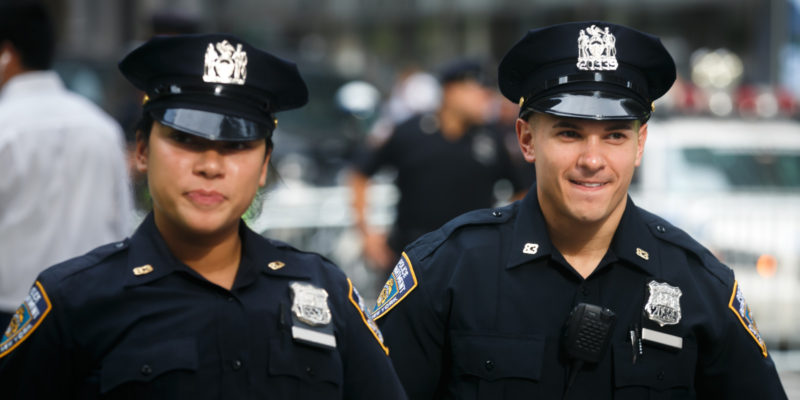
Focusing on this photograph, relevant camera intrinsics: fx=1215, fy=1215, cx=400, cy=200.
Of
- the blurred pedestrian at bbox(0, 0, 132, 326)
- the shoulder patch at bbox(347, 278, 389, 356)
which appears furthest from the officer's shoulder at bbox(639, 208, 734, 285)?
the blurred pedestrian at bbox(0, 0, 132, 326)

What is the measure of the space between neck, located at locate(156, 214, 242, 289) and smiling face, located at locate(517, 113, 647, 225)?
95cm

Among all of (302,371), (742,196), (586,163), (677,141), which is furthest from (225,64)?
(677,141)

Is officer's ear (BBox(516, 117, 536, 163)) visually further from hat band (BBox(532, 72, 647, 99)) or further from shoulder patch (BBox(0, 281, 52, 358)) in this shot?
shoulder patch (BBox(0, 281, 52, 358))

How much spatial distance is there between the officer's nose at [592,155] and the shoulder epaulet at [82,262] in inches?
50.6

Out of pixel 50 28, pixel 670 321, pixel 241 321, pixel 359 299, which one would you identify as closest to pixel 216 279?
pixel 241 321

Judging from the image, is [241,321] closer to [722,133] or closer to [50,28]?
[50,28]

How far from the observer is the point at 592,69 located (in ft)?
11.7

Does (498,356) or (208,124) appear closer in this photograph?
(208,124)

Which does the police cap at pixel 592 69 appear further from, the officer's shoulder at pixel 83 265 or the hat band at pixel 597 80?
the officer's shoulder at pixel 83 265

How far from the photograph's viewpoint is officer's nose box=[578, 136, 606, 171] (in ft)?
A: 11.2

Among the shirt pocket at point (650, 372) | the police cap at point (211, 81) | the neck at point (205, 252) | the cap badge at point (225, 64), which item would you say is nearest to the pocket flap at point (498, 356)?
the shirt pocket at point (650, 372)

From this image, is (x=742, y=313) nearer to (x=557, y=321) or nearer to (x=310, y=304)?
(x=557, y=321)

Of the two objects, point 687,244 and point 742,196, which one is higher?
point 687,244

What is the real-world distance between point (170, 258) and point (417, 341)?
2.70 feet
